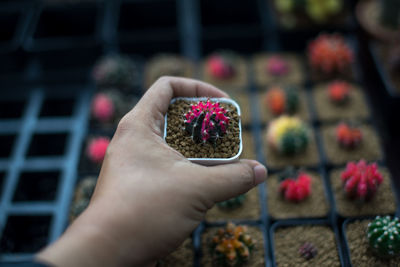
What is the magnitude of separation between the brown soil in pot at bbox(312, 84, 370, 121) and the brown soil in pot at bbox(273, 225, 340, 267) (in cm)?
72

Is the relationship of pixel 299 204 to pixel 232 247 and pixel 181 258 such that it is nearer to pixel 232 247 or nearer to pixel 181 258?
pixel 232 247

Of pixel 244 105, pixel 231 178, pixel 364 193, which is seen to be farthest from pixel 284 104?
pixel 231 178

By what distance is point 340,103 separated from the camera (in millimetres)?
1992

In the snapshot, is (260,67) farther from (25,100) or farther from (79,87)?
(25,100)

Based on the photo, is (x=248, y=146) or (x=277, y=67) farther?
(x=277, y=67)

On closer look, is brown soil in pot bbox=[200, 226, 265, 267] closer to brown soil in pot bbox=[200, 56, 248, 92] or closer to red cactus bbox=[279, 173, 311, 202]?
red cactus bbox=[279, 173, 311, 202]

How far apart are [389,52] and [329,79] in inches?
14.5

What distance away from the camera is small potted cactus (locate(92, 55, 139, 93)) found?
6.87 feet

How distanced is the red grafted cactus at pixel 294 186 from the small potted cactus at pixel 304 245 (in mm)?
135

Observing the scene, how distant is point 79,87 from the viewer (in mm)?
2186

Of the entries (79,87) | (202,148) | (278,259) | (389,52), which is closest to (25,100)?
(79,87)

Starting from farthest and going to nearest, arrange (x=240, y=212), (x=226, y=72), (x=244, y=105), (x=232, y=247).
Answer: (x=226, y=72), (x=244, y=105), (x=240, y=212), (x=232, y=247)

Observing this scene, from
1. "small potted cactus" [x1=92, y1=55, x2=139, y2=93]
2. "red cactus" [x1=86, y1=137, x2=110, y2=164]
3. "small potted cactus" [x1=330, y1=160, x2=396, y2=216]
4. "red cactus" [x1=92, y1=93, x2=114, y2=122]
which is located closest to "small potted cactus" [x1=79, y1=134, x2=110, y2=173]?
"red cactus" [x1=86, y1=137, x2=110, y2=164]

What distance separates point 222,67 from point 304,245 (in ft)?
3.89
